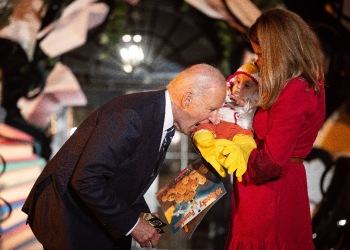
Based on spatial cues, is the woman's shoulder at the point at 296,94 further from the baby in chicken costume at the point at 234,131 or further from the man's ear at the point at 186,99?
the man's ear at the point at 186,99

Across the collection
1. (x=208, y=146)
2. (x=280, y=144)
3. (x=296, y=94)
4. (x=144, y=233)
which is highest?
(x=296, y=94)

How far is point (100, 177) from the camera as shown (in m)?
1.36

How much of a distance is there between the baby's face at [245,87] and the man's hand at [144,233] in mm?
873

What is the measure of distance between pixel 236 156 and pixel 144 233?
1.74 feet

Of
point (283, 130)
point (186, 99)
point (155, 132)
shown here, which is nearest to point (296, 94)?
point (283, 130)

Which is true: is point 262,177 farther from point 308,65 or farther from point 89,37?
point 89,37

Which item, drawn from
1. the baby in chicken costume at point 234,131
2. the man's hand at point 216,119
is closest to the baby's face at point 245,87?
the baby in chicken costume at point 234,131

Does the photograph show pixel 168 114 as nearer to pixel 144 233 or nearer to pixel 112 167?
pixel 112 167

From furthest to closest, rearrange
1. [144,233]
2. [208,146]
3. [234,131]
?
[234,131], [208,146], [144,233]

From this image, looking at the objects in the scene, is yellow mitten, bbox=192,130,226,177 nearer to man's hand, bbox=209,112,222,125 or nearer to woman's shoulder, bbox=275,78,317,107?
man's hand, bbox=209,112,222,125

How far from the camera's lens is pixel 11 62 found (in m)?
3.75

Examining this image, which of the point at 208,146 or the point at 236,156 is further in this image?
the point at 208,146

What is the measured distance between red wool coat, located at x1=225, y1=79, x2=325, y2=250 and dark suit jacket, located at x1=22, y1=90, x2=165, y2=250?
0.48 meters

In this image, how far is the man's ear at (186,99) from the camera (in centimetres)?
157
